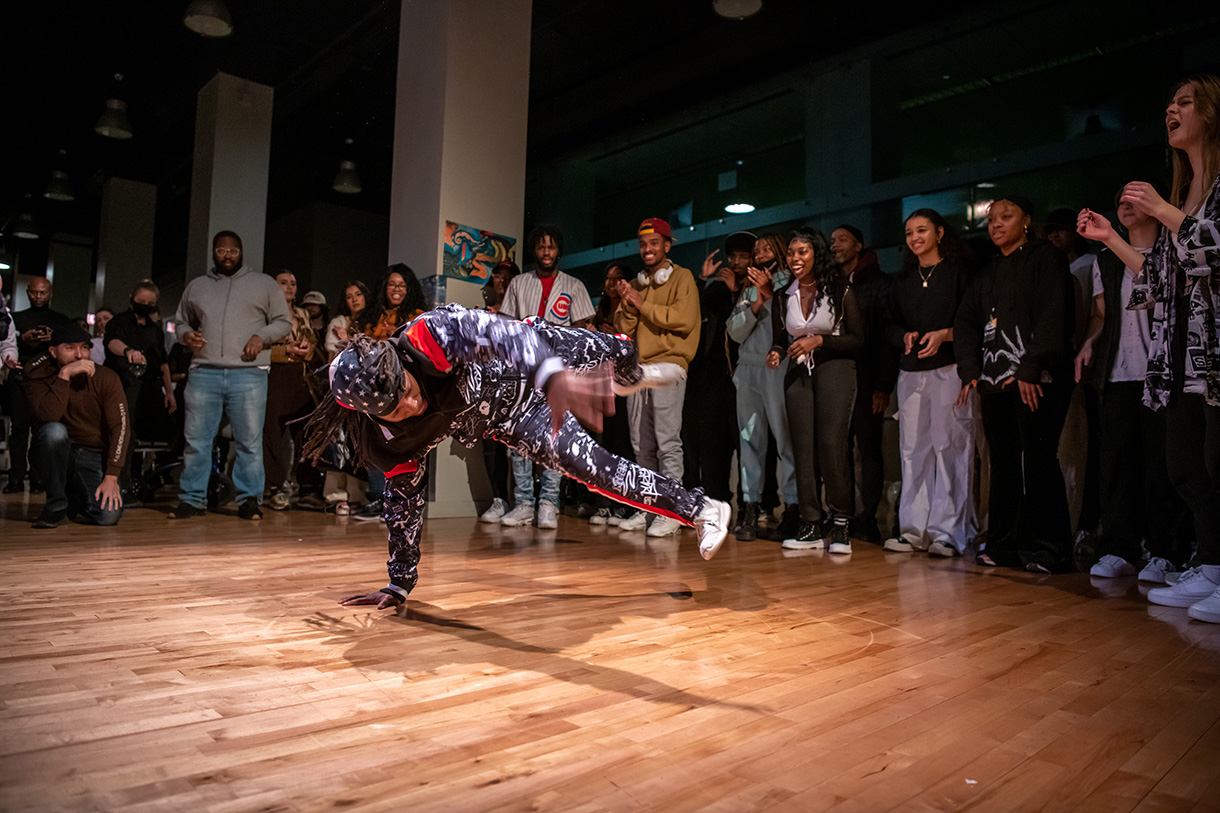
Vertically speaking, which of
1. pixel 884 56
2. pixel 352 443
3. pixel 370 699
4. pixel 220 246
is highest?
pixel 884 56

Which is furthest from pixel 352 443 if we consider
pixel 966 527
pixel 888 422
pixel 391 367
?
pixel 888 422

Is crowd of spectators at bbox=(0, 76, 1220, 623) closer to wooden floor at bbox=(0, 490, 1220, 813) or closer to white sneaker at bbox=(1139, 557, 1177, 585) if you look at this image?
white sneaker at bbox=(1139, 557, 1177, 585)

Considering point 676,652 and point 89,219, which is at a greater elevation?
point 89,219

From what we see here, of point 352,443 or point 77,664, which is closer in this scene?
point 77,664

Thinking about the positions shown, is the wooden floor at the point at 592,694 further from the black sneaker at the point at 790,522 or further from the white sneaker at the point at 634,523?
the white sneaker at the point at 634,523

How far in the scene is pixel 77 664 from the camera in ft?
5.50

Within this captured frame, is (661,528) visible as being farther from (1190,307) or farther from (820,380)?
(1190,307)

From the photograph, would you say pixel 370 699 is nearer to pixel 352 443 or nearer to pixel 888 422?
pixel 352 443

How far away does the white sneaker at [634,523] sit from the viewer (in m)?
4.60

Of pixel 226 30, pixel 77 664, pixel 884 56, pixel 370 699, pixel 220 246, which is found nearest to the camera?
pixel 370 699

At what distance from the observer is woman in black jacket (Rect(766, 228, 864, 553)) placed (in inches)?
152

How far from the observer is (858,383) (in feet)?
13.7

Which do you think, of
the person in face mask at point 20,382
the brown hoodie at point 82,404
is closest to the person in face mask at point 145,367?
the person in face mask at point 20,382

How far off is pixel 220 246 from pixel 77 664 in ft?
11.7
